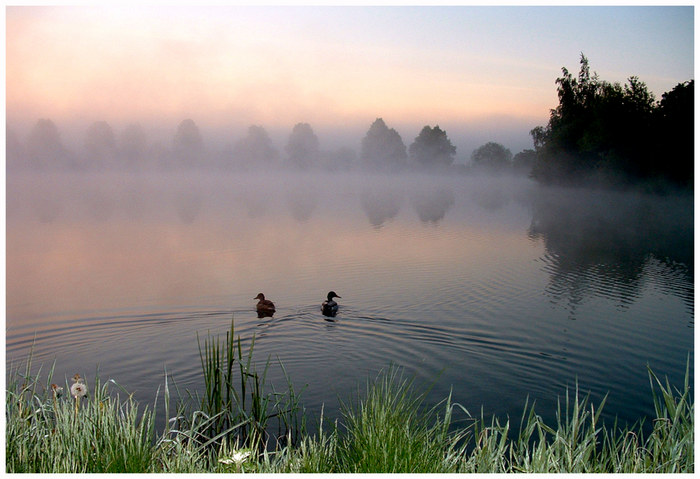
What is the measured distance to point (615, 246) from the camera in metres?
21.7

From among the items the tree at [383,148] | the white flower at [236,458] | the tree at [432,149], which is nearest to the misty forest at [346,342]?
the white flower at [236,458]

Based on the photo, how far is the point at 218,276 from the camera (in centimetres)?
1505

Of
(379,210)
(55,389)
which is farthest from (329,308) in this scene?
(379,210)

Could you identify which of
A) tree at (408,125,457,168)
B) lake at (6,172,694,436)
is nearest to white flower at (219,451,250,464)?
lake at (6,172,694,436)

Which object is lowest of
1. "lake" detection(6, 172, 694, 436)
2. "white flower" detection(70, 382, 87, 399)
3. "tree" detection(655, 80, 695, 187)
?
"lake" detection(6, 172, 694, 436)

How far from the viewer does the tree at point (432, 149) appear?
7956 centimetres

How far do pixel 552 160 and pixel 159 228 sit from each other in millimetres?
38555

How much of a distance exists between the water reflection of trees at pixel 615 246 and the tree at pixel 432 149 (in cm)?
3944

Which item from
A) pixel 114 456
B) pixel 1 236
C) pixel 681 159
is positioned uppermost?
pixel 681 159

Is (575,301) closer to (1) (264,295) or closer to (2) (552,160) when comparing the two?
(1) (264,295)

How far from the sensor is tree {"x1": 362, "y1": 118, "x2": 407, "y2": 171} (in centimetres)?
6644

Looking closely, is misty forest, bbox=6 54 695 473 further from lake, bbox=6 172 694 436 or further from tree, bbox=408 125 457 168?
tree, bbox=408 125 457 168

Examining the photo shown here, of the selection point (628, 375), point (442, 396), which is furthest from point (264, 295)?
→ point (628, 375)

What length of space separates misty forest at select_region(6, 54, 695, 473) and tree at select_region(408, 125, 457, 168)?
1918 inches
